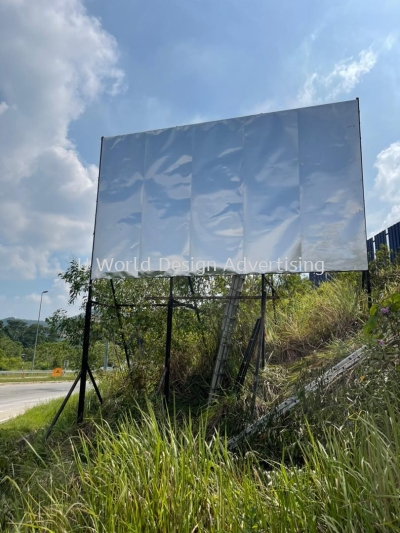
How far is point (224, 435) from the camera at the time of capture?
4.59 meters

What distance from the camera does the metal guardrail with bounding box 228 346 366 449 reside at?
447 centimetres

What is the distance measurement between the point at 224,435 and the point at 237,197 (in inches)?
120

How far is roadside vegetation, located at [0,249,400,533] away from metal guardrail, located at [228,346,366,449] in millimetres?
105

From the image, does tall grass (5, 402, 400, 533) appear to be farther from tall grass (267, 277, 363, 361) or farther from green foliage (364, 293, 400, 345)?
tall grass (267, 277, 363, 361)

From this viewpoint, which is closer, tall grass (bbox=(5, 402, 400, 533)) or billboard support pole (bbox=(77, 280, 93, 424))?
tall grass (bbox=(5, 402, 400, 533))

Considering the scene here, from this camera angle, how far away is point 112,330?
21.6ft

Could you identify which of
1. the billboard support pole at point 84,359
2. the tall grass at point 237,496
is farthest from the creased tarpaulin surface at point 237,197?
the tall grass at point 237,496

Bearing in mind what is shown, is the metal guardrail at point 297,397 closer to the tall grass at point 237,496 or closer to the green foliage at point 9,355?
the tall grass at point 237,496

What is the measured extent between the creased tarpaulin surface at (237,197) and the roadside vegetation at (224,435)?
912mm

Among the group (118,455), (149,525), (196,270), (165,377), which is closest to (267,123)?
(196,270)

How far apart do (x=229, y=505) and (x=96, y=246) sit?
4812 mm

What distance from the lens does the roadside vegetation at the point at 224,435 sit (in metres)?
2.15

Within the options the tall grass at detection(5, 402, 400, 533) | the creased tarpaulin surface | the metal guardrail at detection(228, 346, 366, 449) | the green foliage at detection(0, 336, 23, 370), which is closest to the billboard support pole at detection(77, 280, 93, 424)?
the creased tarpaulin surface

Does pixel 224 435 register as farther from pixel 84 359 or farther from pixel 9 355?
pixel 9 355
